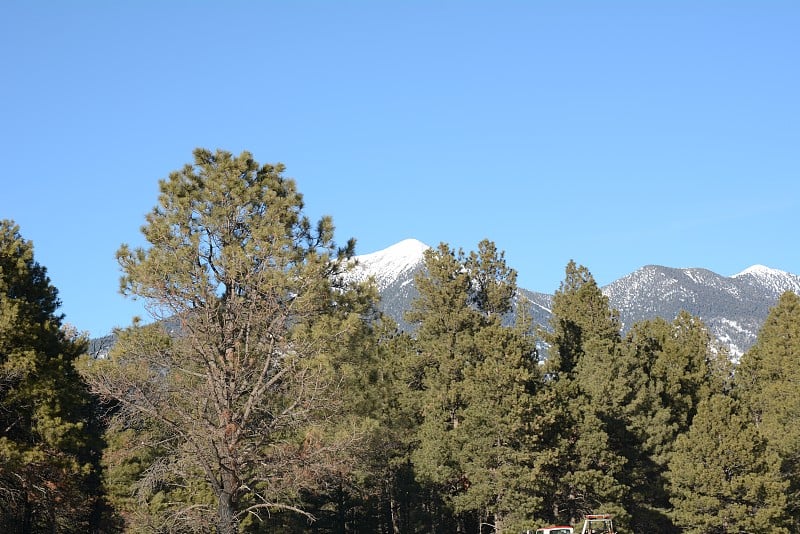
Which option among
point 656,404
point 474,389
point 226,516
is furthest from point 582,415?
point 226,516

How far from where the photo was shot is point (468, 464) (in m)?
43.2

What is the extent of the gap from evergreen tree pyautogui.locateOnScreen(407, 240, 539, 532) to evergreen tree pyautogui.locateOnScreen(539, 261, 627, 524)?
1.55 m

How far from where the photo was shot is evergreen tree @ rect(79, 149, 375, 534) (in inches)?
971

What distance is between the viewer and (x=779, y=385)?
54.4m

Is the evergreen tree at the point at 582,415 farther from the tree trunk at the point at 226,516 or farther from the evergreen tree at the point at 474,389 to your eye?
the tree trunk at the point at 226,516

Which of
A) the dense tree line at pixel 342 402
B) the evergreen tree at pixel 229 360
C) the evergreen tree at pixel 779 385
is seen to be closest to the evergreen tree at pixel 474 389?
the dense tree line at pixel 342 402

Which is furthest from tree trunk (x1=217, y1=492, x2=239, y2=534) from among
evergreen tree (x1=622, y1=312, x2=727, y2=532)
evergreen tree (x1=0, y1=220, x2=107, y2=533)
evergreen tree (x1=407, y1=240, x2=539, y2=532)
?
evergreen tree (x1=622, y1=312, x2=727, y2=532)

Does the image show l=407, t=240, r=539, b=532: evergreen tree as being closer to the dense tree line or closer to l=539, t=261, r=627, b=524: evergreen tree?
the dense tree line

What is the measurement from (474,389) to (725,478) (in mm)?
13737

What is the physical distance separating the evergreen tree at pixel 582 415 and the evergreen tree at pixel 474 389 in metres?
1.55

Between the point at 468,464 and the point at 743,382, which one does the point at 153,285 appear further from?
the point at 743,382

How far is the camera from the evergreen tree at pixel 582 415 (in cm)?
4169

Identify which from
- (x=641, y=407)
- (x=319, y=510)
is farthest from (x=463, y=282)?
(x=319, y=510)

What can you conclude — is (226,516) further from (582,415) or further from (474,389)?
(582,415)
